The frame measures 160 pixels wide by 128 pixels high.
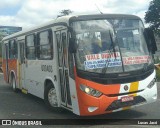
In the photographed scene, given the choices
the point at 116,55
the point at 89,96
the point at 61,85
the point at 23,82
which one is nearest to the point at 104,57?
the point at 116,55

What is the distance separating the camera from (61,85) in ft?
31.6

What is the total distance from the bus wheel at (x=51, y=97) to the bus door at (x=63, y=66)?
0.67m

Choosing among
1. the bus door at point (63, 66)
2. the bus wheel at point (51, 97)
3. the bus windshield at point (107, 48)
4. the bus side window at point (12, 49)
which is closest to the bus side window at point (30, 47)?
the bus wheel at point (51, 97)

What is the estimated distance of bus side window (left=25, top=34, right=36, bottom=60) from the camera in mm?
12039

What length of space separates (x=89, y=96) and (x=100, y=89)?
31cm

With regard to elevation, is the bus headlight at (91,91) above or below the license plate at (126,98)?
above

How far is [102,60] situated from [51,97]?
2627mm

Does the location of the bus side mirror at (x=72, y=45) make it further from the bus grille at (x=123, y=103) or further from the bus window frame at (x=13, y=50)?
the bus window frame at (x=13, y=50)

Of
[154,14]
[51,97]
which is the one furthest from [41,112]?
[154,14]

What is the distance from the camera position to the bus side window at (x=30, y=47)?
474 inches

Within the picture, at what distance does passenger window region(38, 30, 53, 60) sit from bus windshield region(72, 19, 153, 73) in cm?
175

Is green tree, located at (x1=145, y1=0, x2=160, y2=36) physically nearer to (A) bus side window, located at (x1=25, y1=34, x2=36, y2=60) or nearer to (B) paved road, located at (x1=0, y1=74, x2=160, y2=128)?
(A) bus side window, located at (x1=25, y1=34, x2=36, y2=60)

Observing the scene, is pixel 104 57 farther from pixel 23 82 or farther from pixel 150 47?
pixel 23 82

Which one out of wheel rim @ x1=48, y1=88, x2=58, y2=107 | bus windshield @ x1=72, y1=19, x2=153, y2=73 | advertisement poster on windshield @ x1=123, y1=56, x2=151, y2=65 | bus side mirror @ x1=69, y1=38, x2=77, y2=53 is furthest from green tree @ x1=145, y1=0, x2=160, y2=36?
bus side mirror @ x1=69, y1=38, x2=77, y2=53
